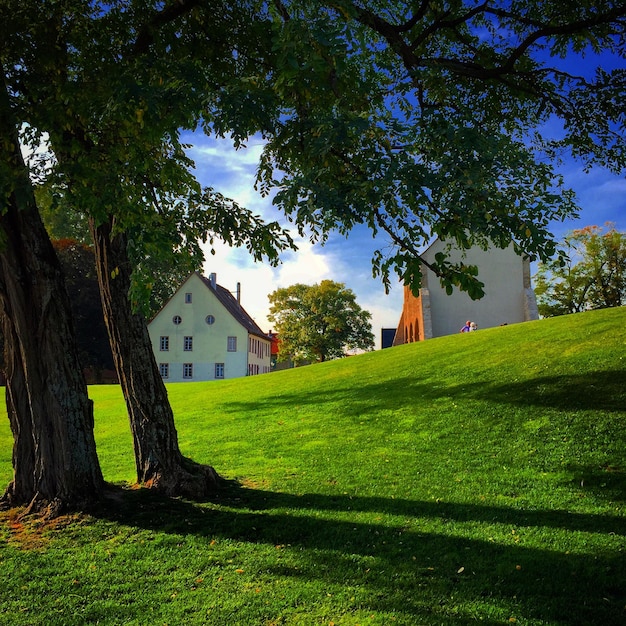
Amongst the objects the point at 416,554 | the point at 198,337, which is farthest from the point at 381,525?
the point at 198,337

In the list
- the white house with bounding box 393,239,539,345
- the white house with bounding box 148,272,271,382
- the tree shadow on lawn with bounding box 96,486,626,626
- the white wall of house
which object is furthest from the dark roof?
the tree shadow on lawn with bounding box 96,486,626,626

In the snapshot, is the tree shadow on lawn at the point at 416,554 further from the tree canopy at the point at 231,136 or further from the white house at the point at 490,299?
the white house at the point at 490,299

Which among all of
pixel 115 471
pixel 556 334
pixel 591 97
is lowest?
pixel 115 471

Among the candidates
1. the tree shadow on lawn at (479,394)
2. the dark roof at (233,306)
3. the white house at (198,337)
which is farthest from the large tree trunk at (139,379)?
the white house at (198,337)

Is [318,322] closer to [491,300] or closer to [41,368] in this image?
[491,300]

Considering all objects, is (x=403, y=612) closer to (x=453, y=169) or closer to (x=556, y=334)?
(x=453, y=169)

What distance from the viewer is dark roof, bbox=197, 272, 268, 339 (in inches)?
1999

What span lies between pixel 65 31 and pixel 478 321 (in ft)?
114

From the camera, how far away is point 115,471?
1140 centimetres

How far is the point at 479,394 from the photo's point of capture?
1387 cm

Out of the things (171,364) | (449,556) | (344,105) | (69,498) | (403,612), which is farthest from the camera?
(171,364)

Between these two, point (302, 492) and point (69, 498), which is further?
point (302, 492)

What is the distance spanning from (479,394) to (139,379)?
8.84m

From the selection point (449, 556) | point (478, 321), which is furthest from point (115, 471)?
point (478, 321)
